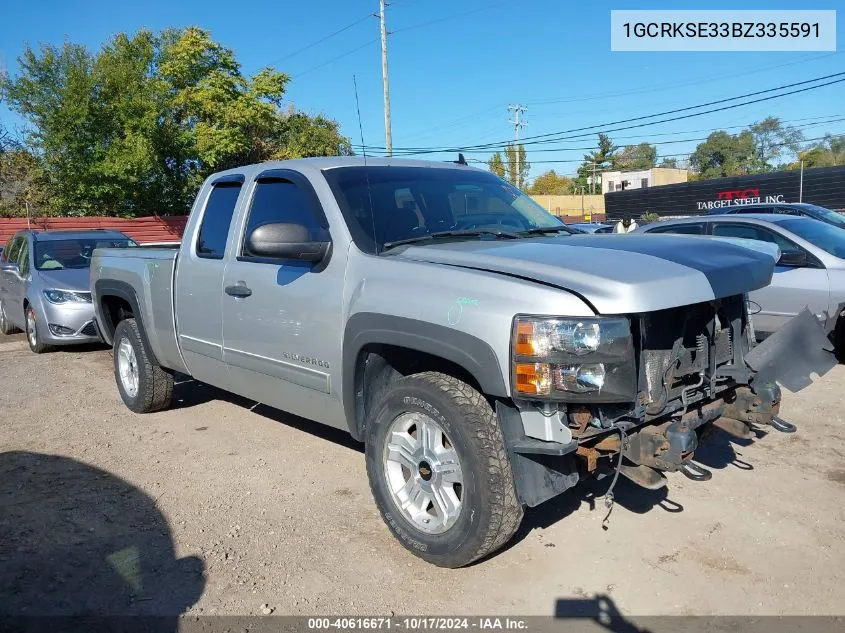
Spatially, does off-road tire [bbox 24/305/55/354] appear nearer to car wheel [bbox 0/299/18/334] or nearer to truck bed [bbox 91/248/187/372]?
car wheel [bbox 0/299/18/334]

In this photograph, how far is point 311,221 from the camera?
13.6ft

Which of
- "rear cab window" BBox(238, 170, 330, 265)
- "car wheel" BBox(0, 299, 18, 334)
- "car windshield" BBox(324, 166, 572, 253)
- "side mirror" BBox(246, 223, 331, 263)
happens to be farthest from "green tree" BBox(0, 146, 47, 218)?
"side mirror" BBox(246, 223, 331, 263)

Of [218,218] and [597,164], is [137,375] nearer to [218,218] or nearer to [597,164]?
[218,218]

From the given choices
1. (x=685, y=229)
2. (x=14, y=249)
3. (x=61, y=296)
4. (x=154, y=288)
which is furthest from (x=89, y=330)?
(x=685, y=229)

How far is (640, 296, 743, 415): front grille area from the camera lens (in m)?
3.17

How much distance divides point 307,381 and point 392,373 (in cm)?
62

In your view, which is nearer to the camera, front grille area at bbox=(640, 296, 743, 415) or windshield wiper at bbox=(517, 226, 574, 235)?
front grille area at bbox=(640, 296, 743, 415)

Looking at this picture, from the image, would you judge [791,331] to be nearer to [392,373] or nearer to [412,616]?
[392,373]

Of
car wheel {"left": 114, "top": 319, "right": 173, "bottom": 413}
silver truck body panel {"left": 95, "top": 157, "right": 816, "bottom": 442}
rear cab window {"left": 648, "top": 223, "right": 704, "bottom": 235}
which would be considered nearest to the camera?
silver truck body panel {"left": 95, "top": 157, "right": 816, "bottom": 442}

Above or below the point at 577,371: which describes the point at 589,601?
below

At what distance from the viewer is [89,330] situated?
9.19 m

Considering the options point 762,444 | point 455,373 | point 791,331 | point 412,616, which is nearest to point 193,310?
point 455,373

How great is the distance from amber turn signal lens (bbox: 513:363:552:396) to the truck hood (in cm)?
33

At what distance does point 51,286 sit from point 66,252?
1.09 metres
